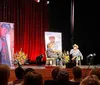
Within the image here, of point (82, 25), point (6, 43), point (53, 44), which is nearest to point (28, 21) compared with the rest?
point (53, 44)

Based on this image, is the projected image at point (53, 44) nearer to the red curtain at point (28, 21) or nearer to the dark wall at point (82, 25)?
the red curtain at point (28, 21)

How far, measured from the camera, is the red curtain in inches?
431

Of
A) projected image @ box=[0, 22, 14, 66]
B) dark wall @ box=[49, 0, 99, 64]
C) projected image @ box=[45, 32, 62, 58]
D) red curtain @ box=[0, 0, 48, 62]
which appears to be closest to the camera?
projected image @ box=[0, 22, 14, 66]

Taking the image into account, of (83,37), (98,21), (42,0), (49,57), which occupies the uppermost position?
(42,0)

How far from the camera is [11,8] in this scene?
10992mm

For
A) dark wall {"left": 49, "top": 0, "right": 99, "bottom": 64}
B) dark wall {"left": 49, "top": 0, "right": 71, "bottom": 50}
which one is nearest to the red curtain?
dark wall {"left": 49, "top": 0, "right": 71, "bottom": 50}

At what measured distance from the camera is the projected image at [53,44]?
10680 mm

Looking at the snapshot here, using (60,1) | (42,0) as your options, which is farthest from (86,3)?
(42,0)

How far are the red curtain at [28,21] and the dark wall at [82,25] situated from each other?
0.91m

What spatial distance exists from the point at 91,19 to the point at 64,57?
3258mm

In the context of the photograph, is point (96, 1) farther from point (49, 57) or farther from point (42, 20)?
point (49, 57)

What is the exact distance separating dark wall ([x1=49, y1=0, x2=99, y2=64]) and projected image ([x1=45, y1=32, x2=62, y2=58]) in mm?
1331

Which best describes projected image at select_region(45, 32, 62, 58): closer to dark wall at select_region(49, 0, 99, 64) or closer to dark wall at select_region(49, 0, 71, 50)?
dark wall at select_region(49, 0, 71, 50)

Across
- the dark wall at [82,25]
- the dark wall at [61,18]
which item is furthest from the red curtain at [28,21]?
the dark wall at [82,25]
